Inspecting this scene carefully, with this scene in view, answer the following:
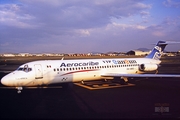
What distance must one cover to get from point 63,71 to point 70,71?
679 mm

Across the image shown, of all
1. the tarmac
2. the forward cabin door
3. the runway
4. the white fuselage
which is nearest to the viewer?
the tarmac

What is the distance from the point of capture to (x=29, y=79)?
48.6 ft

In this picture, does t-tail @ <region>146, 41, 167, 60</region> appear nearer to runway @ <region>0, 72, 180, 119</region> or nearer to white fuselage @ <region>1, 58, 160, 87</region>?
white fuselage @ <region>1, 58, 160, 87</region>

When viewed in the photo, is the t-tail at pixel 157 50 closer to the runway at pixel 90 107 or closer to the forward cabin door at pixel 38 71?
the runway at pixel 90 107

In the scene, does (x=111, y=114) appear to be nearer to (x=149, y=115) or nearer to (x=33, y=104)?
(x=149, y=115)

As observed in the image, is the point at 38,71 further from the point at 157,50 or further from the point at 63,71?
the point at 157,50

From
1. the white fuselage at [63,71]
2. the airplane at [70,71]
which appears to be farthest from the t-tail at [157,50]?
the white fuselage at [63,71]

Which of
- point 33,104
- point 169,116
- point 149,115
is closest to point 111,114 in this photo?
point 149,115

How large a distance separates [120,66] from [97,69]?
3065mm

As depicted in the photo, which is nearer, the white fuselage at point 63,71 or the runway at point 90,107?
the runway at point 90,107

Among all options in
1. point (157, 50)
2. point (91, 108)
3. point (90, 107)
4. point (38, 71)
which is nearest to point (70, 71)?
point (38, 71)

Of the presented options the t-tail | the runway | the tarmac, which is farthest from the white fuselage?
the t-tail

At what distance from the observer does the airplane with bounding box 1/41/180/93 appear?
14634 mm

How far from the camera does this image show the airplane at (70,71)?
576 inches
